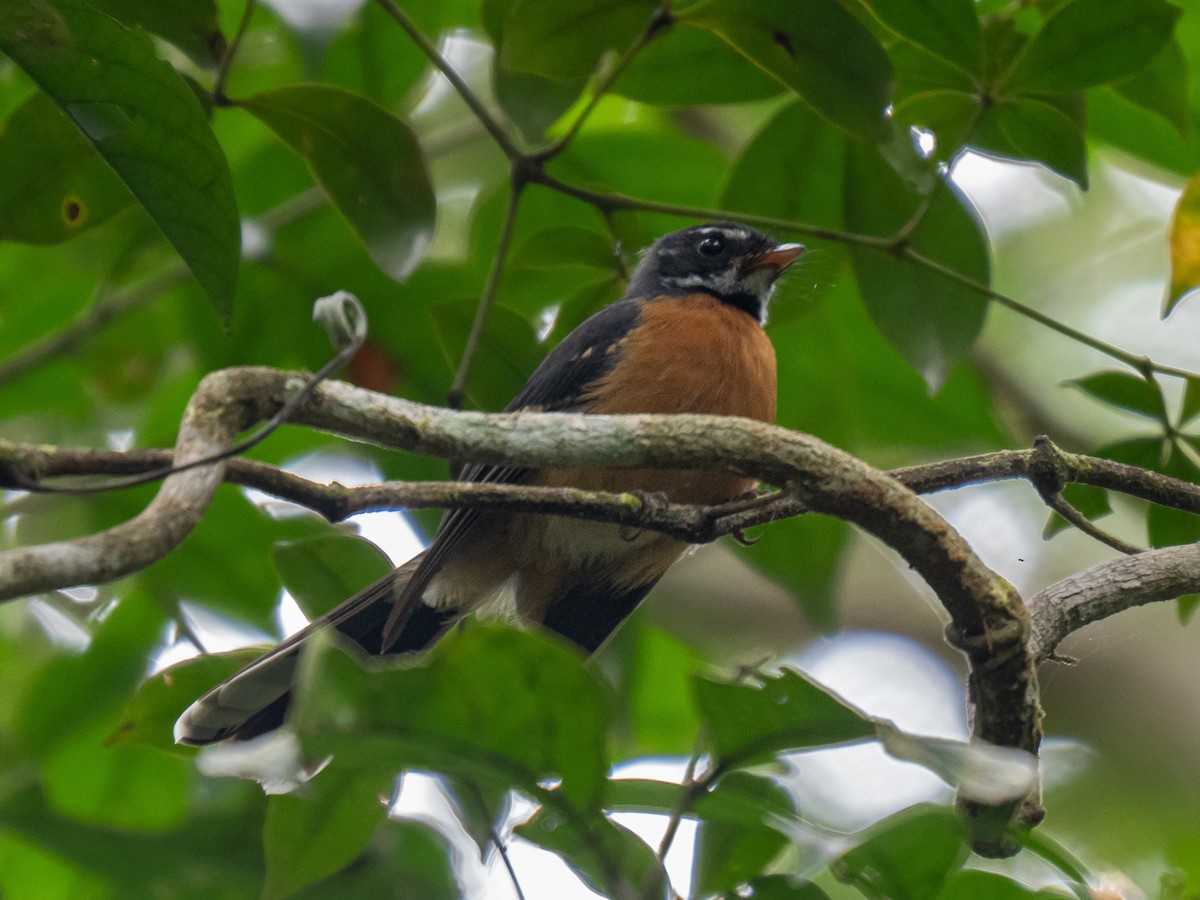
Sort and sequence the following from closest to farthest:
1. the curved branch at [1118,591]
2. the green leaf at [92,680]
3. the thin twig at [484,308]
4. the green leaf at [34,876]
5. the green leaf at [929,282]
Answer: the curved branch at [1118,591] → the thin twig at [484,308] → the green leaf at [929,282] → the green leaf at [34,876] → the green leaf at [92,680]

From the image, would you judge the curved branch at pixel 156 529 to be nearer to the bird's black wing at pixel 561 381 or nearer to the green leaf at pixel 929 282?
the bird's black wing at pixel 561 381

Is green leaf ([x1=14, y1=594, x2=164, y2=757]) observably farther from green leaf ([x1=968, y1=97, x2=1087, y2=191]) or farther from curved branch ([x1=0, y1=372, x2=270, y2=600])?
green leaf ([x1=968, y1=97, x2=1087, y2=191])

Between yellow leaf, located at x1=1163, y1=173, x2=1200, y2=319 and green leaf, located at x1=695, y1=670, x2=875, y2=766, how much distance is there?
1.76 m

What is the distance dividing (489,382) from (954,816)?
90.1 inches

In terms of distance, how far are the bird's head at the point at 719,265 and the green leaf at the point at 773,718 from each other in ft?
9.78

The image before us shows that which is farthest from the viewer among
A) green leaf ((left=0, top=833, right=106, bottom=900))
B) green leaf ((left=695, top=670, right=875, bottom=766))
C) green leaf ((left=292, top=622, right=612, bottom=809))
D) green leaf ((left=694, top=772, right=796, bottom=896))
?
green leaf ((left=0, top=833, right=106, bottom=900))

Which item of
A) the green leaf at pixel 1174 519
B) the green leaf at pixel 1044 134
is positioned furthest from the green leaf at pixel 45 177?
the green leaf at pixel 1174 519

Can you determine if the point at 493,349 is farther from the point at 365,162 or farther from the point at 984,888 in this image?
the point at 984,888

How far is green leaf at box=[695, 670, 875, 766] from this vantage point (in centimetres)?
206

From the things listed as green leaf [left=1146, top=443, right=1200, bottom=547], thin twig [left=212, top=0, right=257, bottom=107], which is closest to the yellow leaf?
green leaf [left=1146, top=443, right=1200, bottom=547]

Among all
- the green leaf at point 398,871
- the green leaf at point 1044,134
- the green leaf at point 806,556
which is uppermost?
the green leaf at point 1044,134

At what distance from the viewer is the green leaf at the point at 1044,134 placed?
3305 mm

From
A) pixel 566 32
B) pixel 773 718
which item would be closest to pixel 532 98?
pixel 566 32

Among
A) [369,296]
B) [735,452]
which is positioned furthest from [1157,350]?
[735,452]
